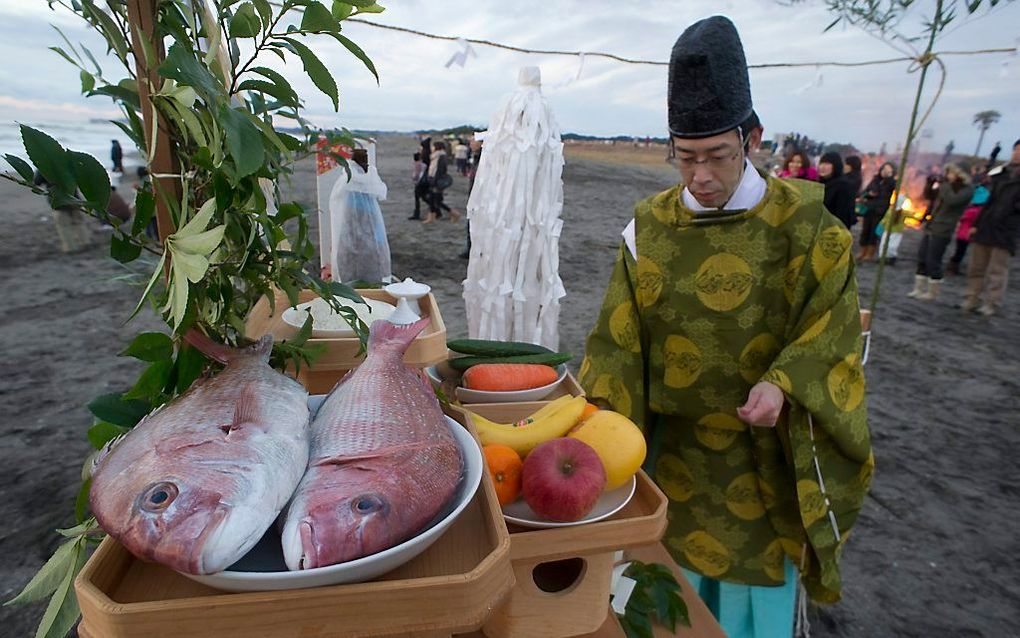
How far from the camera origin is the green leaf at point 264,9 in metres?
0.85

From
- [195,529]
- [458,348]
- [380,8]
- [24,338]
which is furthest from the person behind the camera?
[24,338]

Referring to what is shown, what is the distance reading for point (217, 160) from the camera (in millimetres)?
784

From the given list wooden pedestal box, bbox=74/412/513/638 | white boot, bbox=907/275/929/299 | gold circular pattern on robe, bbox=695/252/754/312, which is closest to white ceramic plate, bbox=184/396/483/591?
wooden pedestal box, bbox=74/412/513/638

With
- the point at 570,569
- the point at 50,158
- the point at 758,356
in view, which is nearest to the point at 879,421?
the point at 758,356

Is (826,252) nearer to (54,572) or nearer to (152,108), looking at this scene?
(152,108)

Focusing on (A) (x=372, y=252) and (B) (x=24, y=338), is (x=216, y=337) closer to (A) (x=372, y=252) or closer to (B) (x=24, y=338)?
(A) (x=372, y=252)

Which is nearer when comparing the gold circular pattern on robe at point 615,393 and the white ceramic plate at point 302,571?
the white ceramic plate at point 302,571

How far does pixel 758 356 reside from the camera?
173 cm

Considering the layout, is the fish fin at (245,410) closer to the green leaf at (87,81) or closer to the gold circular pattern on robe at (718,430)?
the green leaf at (87,81)

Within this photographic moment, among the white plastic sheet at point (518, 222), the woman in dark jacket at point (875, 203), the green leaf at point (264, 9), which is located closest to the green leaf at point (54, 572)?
the green leaf at point (264, 9)

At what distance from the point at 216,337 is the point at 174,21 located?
1.63 ft

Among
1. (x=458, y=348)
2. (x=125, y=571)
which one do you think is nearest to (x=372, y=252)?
(x=458, y=348)

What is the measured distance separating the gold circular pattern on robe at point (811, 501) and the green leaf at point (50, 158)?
1813mm

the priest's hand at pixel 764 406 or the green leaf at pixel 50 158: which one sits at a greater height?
the green leaf at pixel 50 158
